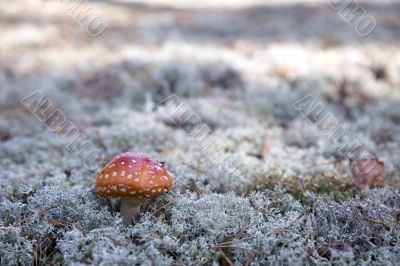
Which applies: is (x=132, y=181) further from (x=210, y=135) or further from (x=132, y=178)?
(x=210, y=135)

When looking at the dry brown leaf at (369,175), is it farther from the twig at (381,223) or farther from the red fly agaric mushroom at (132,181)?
the red fly agaric mushroom at (132,181)

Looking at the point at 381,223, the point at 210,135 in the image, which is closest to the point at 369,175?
the point at 381,223

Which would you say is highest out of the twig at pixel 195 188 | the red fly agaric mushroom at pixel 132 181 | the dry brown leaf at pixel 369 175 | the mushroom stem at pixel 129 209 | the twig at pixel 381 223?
the dry brown leaf at pixel 369 175

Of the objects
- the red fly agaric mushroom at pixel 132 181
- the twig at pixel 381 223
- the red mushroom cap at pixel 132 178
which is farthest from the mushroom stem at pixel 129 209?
the twig at pixel 381 223

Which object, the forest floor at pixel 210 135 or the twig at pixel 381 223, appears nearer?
the forest floor at pixel 210 135

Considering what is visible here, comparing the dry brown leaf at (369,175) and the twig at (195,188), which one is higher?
the dry brown leaf at (369,175)

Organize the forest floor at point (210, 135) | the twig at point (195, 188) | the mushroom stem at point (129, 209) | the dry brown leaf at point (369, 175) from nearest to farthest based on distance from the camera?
1. the forest floor at point (210, 135)
2. the mushroom stem at point (129, 209)
3. the twig at point (195, 188)
4. the dry brown leaf at point (369, 175)

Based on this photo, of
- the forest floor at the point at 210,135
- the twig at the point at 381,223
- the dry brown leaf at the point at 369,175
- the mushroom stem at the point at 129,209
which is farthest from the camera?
the dry brown leaf at the point at 369,175

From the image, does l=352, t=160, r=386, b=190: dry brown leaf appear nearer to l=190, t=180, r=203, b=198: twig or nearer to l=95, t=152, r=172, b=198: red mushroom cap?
l=190, t=180, r=203, b=198: twig
